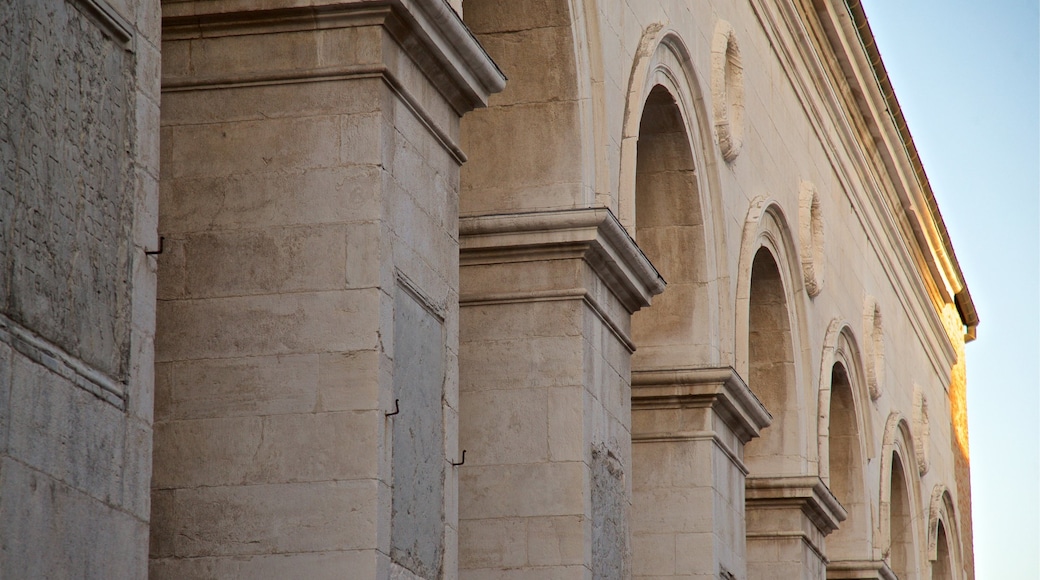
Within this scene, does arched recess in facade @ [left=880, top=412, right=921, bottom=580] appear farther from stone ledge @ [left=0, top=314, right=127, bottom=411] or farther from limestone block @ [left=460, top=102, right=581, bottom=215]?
stone ledge @ [left=0, top=314, right=127, bottom=411]

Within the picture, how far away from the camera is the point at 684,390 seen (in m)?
15.3

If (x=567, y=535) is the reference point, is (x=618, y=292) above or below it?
Answer: above

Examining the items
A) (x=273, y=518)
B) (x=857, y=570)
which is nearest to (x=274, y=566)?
(x=273, y=518)

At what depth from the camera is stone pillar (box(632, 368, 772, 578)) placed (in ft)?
49.5

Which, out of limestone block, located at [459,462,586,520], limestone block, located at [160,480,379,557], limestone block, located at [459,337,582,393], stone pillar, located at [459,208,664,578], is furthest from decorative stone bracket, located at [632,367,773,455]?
limestone block, located at [160,480,379,557]

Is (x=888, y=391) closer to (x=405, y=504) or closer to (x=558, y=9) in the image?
(x=558, y=9)

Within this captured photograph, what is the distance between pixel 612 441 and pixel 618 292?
101 centimetres

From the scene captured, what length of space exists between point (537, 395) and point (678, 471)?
378cm

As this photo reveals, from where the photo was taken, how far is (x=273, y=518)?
8445mm

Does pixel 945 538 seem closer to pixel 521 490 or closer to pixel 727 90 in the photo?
pixel 727 90

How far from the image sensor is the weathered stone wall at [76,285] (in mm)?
6059

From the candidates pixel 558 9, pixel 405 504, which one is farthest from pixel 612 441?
pixel 405 504

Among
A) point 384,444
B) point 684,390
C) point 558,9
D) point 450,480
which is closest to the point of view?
point 384,444

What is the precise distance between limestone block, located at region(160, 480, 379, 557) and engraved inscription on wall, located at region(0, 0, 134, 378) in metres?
1.85
